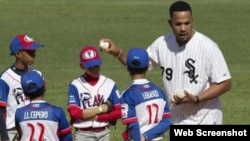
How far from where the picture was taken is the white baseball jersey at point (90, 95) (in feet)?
32.7

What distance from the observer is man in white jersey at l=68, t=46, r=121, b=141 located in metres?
9.90

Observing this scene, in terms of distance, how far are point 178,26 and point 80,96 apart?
2005 millimetres

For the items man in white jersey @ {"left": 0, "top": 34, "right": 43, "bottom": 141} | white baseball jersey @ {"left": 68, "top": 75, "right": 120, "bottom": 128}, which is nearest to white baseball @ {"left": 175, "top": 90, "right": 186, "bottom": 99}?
white baseball jersey @ {"left": 68, "top": 75, "right": 120, "bottom": 128}

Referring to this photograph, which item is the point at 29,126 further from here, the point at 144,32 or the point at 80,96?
the point at 144,32

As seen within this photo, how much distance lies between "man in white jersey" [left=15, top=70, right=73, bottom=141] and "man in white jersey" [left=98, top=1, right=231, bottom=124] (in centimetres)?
106

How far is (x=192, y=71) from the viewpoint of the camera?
334 inches

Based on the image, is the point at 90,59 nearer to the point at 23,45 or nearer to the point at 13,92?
the point at 23,45

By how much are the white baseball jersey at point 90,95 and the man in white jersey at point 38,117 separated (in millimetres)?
Result: 1461

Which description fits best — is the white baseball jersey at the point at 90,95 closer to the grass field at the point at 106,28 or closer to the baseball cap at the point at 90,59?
the baseball cap at the point at 90,59

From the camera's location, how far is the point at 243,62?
24.3 m

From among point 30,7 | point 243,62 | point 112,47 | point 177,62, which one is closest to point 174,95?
point 177,62

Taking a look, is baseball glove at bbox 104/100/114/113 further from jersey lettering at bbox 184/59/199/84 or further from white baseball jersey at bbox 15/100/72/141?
jersey lettering at bbox 184/59/199/84

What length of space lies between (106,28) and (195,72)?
69.6 ft

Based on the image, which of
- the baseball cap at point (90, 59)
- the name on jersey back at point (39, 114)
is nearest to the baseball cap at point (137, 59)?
the name on jersey back at point (39, 114)
